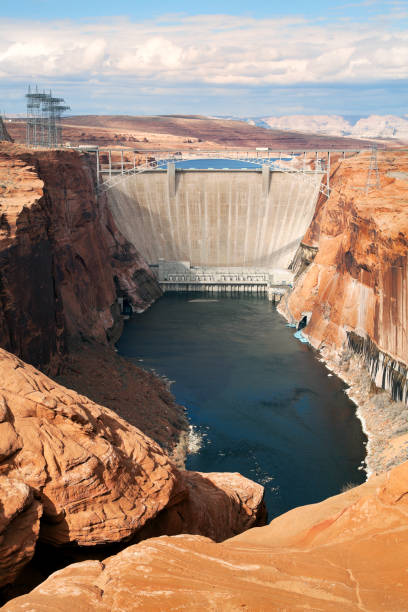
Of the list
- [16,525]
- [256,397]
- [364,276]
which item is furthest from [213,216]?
[16,525]

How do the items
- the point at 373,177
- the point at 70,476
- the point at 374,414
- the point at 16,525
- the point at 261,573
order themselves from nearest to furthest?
the point at 261,573, the point at 16,525, the point at 70,476, the point at 374,414, the point at 373,177

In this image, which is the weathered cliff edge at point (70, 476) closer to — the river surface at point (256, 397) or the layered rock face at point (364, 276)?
the river surface at point (256, 397)

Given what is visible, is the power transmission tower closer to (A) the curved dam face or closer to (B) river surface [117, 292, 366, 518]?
(B) river surface [117, 292, 366, 518]

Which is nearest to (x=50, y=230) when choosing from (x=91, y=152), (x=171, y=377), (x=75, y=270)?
(x=75, y=270)

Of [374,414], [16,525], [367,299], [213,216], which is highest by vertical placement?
[213,216]

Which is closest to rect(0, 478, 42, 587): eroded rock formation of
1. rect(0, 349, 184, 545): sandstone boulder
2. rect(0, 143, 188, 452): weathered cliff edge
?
rect(0, 349, 184, 545): sandstone boulder

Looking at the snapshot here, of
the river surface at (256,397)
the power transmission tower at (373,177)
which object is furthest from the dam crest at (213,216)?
the power transmission tower at (373,177)

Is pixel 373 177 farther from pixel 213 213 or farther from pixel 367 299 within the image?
pixel 213 213
